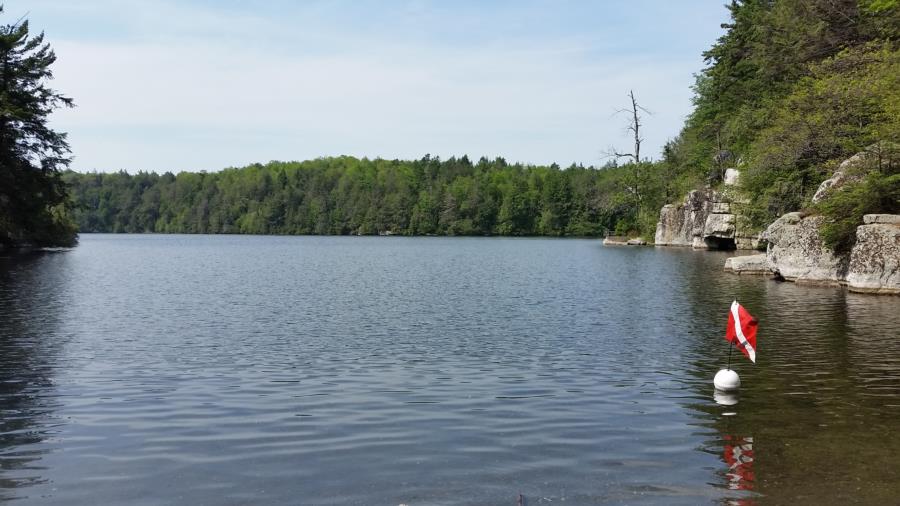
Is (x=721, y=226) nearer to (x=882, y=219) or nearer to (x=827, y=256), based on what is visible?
(x=827, y=256)

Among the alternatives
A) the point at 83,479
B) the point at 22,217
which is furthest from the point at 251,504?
the point at 22,217

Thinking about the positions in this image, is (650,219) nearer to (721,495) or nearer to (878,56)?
(878,56)

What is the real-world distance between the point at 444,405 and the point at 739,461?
17.9 feet

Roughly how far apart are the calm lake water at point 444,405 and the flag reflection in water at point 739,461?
0.13 feet

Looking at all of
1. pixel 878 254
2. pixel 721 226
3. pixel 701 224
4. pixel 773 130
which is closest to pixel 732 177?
pixel 721 226

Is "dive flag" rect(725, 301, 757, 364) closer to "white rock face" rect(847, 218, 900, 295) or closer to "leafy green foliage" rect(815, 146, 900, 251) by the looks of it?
"white rock face" rect(847, 218, 900, 295)

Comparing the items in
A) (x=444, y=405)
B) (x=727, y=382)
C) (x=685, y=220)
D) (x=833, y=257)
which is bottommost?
(x=444, y=405)

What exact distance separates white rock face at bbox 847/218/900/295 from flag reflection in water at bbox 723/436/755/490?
24048mm

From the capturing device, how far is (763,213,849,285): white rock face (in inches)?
1436

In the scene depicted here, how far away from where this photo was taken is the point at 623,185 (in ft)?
353

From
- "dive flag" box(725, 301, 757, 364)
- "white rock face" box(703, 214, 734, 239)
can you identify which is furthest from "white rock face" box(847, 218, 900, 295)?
"white rock face" box(703, 214, 734, 239)

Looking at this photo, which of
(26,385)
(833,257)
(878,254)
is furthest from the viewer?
(833,257)

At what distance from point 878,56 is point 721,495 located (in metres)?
38.9

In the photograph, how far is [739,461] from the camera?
34.1 ft
